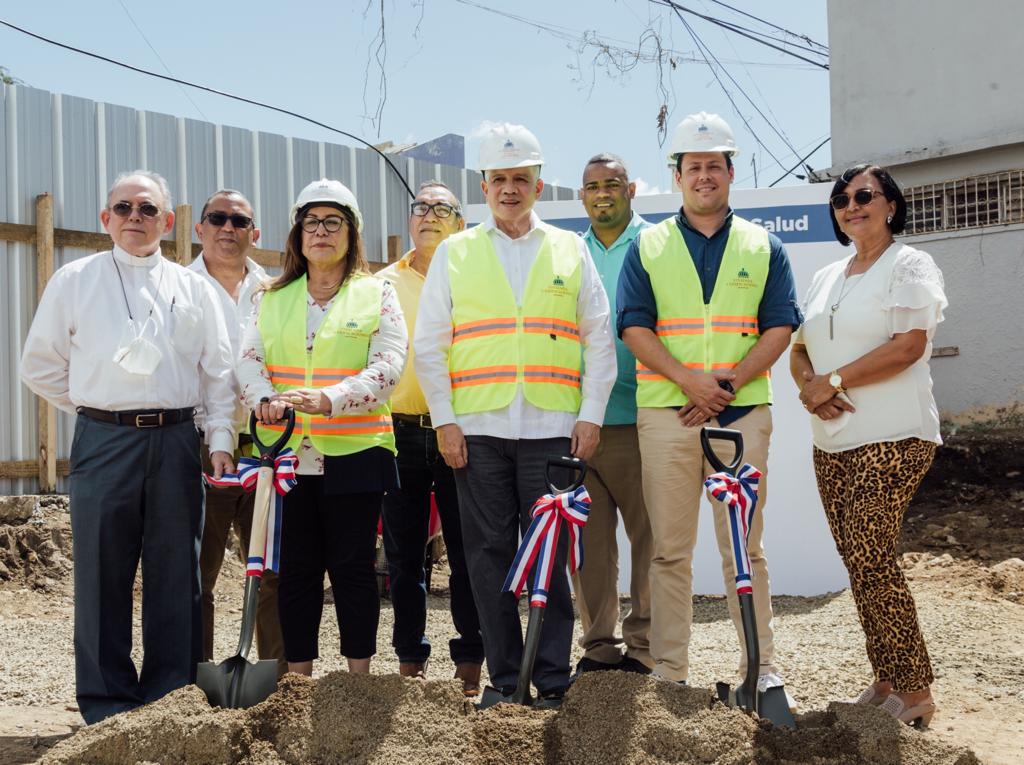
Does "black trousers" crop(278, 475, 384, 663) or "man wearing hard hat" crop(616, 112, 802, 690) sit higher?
"man wearing hard hat" crop(616, 112, 802, 690)

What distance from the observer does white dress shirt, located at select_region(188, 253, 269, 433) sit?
435 centimetres

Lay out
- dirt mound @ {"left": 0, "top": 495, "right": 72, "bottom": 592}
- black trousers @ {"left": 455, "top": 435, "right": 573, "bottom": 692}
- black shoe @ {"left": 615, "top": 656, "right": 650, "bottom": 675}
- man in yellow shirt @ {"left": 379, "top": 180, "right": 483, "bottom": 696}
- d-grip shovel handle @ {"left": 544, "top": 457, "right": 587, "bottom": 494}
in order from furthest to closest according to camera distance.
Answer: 1. dirt mound @ {"left": 0, "top": 495, "right": 72, "bottom": 592}
2. man in yellow shirt @ {"left": 379, "top": 180, "right": 483, "bottom": 696}
3. black shoe @ {"left": 615, "top": 656, "right": 650, "bottom": 675}
4. black trousers @ {"left": 455, "top": 435, "right": 573, "bottom": 692}
5. d-grip shovel handle @ {"left": 544, "top": 457, "right": 587, "bottom": 494}

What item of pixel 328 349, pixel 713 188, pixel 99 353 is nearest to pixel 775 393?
pixel 713 188

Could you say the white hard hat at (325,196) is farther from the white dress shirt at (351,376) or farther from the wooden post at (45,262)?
the wooden post at (45,262)

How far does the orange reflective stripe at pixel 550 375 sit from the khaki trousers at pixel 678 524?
415mm

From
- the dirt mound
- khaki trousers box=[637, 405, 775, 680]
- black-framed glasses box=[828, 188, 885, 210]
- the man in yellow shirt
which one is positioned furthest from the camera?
the dirt mound

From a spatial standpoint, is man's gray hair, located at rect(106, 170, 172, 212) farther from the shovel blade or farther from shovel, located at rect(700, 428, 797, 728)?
shovel, located at rect(700, 428, 797, 728)

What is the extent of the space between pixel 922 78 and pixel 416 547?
8.79 metres

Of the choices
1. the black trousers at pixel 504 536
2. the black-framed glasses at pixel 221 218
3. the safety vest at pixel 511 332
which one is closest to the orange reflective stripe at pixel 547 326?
the safety vest at pixel 511 332

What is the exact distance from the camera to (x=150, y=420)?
3977 mm

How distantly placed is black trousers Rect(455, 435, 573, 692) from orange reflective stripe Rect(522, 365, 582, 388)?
22 cm

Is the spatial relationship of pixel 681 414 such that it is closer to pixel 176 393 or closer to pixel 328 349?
pixel 328 349

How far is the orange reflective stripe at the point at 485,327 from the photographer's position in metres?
3.99

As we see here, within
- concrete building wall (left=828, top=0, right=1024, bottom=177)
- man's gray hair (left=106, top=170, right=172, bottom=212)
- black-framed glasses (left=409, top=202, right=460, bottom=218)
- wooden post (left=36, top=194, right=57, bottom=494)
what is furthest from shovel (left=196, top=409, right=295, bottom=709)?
concrete building wall (left=828, top=0, right=1024, bottom=177)
